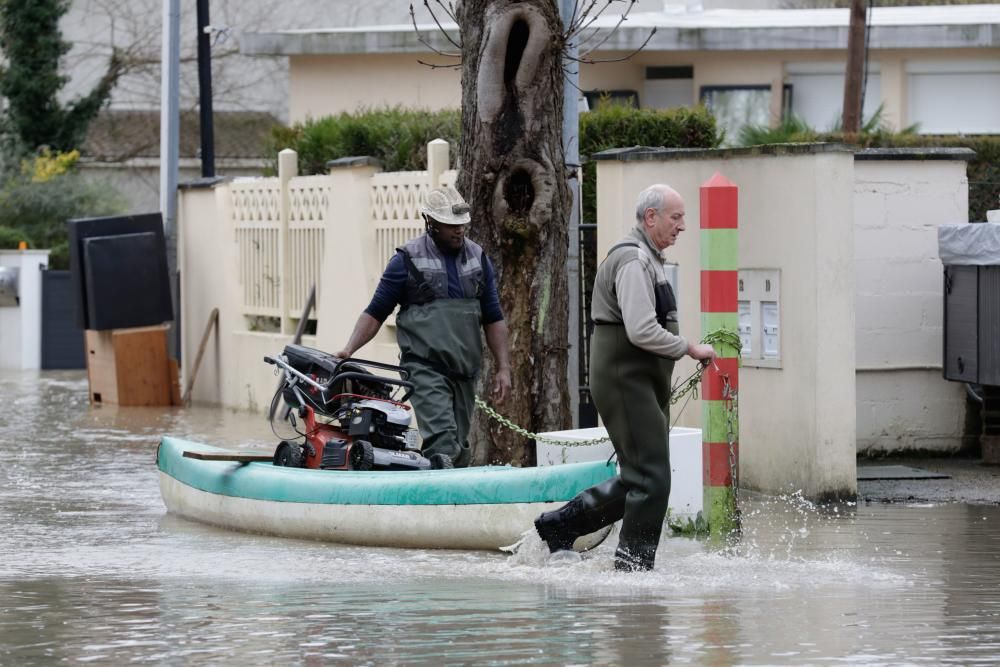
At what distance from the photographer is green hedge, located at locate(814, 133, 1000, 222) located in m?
17.3

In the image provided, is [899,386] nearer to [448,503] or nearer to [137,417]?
[448,503]

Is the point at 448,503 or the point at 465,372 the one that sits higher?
the point at 465,372

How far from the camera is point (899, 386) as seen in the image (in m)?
13.4

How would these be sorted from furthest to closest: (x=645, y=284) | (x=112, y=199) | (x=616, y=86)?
(x=112, y=199) → (x=616, y=86) → (x=645, y=284)

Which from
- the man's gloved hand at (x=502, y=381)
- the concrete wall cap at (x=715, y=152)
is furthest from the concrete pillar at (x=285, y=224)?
the man's gloved hand at (x=502, y=381)

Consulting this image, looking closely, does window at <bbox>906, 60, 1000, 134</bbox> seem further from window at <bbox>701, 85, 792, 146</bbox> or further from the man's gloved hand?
the man's gloved hand

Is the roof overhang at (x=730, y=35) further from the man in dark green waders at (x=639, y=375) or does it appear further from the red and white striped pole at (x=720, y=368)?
the man in dark green waders at (x=639, y=375)

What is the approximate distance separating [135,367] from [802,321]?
33.4ft

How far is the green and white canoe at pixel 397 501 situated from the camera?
905 centimetres

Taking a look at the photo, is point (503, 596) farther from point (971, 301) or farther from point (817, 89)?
point (817, 89)

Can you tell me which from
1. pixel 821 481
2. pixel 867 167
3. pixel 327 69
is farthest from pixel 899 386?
pixel 327 69

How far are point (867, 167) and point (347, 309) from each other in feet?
16.5

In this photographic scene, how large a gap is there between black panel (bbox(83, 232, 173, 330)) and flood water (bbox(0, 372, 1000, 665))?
8.39 meters

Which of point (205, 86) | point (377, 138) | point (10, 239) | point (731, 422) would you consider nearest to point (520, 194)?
point (731, 422)
